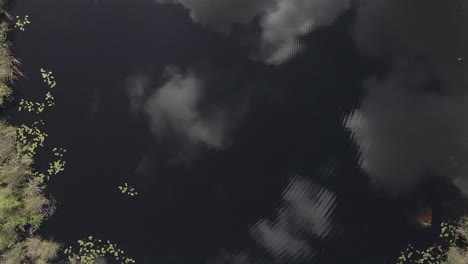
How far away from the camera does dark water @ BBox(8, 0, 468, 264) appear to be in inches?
311

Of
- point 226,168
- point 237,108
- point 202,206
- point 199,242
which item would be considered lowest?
point 199,242

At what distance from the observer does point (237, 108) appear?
8.05 m

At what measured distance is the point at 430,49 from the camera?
25.6ft

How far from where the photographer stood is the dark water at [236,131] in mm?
7887

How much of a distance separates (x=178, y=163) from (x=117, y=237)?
6.25 feet

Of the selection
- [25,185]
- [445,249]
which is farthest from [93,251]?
[445,249]

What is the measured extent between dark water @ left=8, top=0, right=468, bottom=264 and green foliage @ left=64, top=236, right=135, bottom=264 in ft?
0.51

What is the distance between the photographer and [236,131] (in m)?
8.07

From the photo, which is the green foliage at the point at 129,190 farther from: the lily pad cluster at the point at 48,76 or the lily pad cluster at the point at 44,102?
the lily pad cluster at the point at 48,76

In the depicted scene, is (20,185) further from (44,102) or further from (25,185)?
(44,102)

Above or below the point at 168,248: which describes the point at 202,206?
above

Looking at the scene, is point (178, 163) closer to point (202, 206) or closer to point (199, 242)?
point (202, 206)

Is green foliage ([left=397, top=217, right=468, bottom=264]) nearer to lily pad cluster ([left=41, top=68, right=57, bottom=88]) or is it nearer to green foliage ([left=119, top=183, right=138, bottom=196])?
green foliage ([left=119, top=183, right=138, bottom=196])

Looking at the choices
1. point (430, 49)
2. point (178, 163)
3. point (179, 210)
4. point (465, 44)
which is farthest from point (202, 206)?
point (465, 44)
